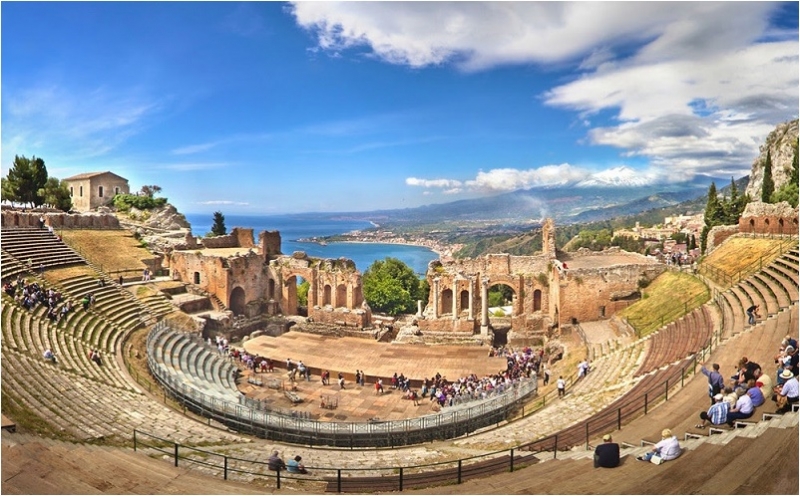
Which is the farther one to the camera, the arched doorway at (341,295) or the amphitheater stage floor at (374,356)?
the arched doorway at (341,295)

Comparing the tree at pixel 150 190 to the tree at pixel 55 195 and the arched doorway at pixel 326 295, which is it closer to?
Answer: the tree at pixel 55 195

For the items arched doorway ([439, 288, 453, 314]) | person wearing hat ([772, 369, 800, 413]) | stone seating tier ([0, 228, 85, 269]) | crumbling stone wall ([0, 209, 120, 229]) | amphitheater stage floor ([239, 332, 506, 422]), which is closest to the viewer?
person wearing hat ([772, 369, 800, 413])

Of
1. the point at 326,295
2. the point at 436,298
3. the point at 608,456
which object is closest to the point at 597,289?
the point at 436,298

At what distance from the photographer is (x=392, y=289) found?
46.5 m

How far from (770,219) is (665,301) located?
824cm

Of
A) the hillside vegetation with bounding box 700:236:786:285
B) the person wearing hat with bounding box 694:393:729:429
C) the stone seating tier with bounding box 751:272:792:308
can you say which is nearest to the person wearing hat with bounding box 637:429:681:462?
the person wearing hat with bounding box 694:393:729:429

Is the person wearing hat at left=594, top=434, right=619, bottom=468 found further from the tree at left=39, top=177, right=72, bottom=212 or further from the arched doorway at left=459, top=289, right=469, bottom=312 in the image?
the tree at left=39, top=177, right=72, bottom=212

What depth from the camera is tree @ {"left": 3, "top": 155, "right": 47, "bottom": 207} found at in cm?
4016

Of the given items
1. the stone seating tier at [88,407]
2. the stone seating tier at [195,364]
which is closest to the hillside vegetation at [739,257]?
the stone seating tier at [88,407]

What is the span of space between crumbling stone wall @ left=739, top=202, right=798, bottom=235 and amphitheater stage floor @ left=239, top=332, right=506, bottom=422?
16.1 m

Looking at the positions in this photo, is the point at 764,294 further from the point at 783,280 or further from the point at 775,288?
the point at 783,280

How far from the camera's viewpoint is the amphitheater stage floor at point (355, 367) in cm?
1891

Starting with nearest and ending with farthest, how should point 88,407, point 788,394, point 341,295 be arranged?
point 788,394
point 88,407
point 341,295

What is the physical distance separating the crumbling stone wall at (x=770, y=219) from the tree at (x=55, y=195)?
2138 inches
